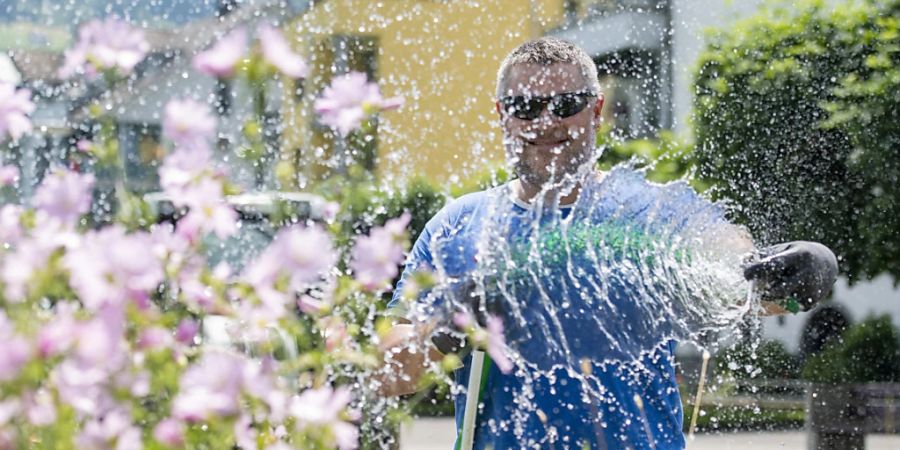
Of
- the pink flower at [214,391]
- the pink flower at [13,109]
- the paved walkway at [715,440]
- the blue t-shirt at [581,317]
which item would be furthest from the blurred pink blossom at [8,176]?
the paved walkway at [715,440]

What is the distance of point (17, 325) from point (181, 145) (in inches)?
10.7

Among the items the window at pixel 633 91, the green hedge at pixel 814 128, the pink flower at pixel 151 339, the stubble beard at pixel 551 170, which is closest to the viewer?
the pink flower at pixel 151 339

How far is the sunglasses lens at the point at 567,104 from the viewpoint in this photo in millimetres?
2430

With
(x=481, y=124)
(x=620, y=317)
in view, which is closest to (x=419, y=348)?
(x=620, y=317)

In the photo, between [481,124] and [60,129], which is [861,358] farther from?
[481,124]

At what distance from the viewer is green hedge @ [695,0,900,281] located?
9312mm

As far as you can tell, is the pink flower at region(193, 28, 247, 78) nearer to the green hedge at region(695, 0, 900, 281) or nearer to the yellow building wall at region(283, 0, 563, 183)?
the green hedge at region(695, 0, 900, 281)

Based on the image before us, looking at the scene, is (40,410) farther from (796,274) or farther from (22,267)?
(796,274)

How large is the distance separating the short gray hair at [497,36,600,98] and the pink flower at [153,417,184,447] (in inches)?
58.1

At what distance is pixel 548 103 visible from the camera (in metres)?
2.44

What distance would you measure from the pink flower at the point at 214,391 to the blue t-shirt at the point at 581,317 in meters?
1.10

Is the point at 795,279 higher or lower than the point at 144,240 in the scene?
lower

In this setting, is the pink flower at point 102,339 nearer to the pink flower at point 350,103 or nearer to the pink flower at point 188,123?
the pink flower at point 188,123

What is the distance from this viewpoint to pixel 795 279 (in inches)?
90.0
